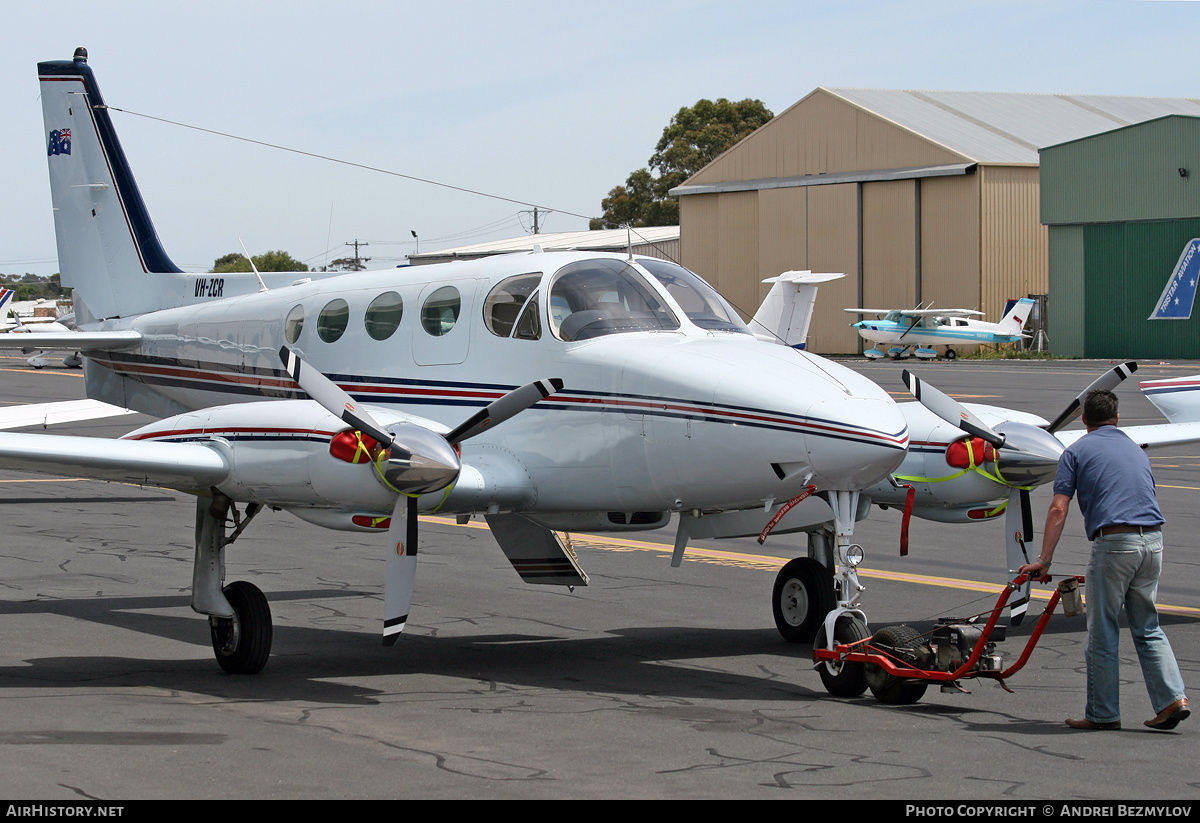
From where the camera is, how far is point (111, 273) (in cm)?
1515

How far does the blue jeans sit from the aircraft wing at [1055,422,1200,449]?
386 cm

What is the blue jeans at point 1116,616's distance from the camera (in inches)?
297

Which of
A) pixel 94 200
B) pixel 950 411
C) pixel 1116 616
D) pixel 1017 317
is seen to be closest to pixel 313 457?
pixel 950 411

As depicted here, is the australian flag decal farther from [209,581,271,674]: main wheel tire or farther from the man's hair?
the man's hair

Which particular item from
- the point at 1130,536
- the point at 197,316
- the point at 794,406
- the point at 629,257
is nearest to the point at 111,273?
the point at 197,316

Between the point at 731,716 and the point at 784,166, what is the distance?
65373mm

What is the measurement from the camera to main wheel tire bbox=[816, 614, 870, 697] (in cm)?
859

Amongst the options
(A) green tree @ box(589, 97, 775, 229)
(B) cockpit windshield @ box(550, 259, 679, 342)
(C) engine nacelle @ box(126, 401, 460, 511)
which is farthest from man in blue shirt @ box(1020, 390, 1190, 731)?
(A) green tree @ box(589, 97, 775, 229)

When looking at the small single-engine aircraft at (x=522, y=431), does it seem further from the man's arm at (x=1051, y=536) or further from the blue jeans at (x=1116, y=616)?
the blue jeans at (x=1116, y=616)

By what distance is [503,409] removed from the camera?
9203mm

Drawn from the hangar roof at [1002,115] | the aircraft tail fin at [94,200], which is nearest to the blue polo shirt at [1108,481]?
the aircraft tail fin at [94,200]

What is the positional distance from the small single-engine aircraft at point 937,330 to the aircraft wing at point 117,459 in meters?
52.9

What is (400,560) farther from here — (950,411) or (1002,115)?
(1002,115)

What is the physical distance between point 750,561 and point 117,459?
25.2 feet
